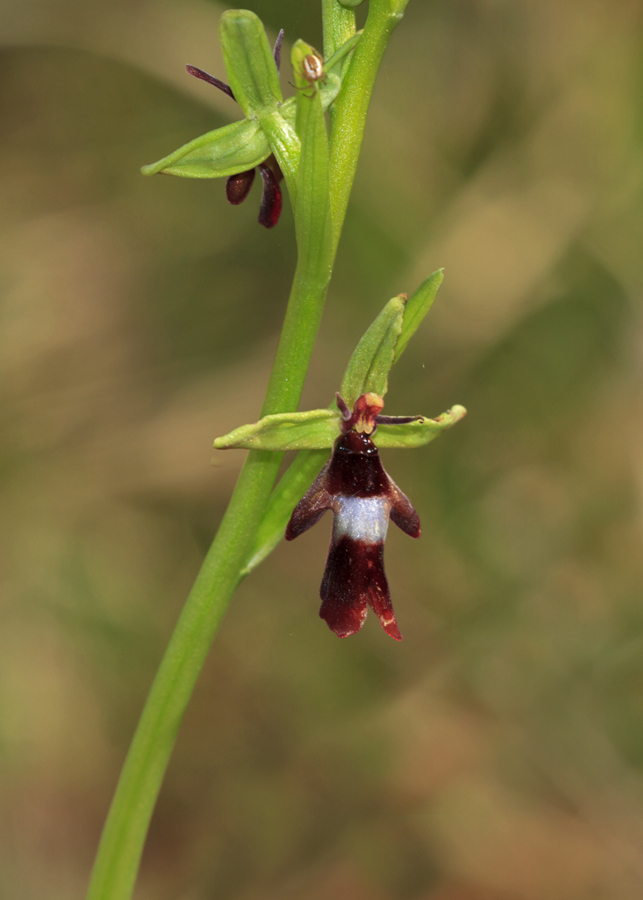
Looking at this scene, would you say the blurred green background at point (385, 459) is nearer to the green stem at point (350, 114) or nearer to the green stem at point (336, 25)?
the green stem at point (336, 25)

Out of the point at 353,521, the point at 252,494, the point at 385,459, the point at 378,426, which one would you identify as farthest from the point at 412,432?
the point at 385,459

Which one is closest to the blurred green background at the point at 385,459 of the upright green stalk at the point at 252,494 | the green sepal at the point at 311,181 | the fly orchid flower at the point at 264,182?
the upright green stalk at the point at 252,494

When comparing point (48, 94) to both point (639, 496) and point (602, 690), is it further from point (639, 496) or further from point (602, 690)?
point (602, 690)

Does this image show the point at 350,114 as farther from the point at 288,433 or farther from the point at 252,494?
the point at 252,494

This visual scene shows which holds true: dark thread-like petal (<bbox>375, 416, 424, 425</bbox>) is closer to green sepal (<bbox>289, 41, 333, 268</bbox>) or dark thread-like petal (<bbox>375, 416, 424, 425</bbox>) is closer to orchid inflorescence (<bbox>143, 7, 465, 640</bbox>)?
orchid inflorescence (<bbox>143, 7, 465, 640</bbox>)

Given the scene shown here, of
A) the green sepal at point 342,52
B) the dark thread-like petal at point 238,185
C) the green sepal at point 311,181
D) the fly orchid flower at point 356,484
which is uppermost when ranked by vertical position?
the dark thread-like petal at point 238,185

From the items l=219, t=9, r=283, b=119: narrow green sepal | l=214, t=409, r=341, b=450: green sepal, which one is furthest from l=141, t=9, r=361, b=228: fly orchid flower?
l=214, t=409, r=341, b=450: green sepal
